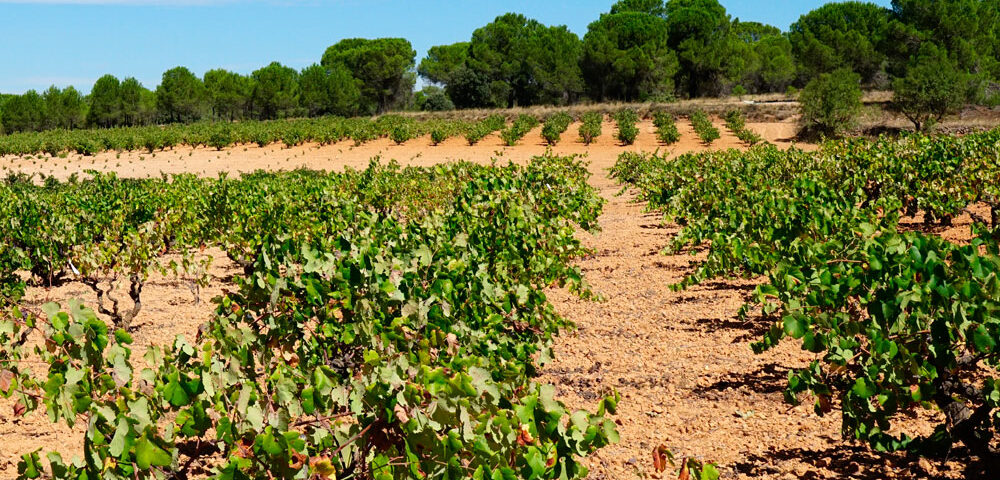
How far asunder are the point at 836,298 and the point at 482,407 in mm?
1931

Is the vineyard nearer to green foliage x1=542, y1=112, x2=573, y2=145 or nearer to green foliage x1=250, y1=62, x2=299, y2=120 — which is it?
green foliage x1=542, y1=112, x2=573, y2=145

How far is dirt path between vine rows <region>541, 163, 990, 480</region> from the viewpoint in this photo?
15.9ft

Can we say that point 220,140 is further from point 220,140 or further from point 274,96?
point 274,96

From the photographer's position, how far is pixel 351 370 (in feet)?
14.5

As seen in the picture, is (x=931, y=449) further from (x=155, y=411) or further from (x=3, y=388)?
(x=3, y=388)

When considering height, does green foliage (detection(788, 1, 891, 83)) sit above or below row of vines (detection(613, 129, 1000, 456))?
above

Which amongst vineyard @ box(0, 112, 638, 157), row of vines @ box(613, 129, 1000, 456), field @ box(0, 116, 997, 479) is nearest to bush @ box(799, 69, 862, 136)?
vineyard @ box(0, 112, 638, 157)

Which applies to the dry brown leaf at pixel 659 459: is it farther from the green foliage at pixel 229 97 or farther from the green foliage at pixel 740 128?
the green foliage at pixel 229 97

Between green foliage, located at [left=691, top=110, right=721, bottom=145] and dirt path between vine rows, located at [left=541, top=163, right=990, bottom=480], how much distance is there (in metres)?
31.1

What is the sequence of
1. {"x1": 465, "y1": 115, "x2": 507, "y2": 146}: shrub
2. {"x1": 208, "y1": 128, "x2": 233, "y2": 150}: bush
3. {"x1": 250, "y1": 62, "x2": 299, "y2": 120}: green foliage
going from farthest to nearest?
{"x1": 250, "y1": 62, "x2": 299, "y2": 120}: green foliage → {"x1": 208, "y1": 128, "x2": 233, "y2": 150}: bush → {"x1": 465, "y1": 115, "x2": 507, "y2": 146}: shrub

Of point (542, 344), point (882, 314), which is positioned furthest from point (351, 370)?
point (882, 314)

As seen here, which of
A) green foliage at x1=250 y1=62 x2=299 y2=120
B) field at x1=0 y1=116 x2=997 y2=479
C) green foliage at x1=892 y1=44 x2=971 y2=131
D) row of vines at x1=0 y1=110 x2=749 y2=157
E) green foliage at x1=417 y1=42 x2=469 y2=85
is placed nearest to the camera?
field at x1=0 y1=116 x2=997 y2=479

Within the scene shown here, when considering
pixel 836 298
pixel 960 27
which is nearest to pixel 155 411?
pixel 836 298

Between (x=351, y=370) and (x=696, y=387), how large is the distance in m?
2.97
